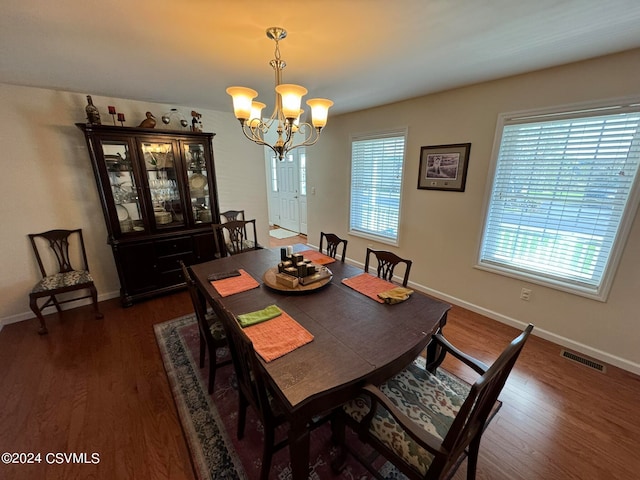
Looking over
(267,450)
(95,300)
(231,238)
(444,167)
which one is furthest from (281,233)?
(267,450)

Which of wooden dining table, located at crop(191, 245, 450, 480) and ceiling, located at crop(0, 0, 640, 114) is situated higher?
ceiling, located at crop(0, 0, 640, 114)

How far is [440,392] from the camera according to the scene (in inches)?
48.3

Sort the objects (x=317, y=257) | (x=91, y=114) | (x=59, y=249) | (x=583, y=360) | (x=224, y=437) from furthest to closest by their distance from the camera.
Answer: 1. (x=59, y=249)
2. (x=91, y=114)
3. (x=317, y=257)
4. (x=583, y=360)
5. (x=224, y=437)

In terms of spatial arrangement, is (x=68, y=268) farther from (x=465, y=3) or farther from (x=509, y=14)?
(x=509, y=14)

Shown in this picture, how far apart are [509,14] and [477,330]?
246 cm

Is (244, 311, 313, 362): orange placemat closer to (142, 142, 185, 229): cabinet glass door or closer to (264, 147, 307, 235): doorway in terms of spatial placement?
(142, 142, 185, 229): cabinet glass door

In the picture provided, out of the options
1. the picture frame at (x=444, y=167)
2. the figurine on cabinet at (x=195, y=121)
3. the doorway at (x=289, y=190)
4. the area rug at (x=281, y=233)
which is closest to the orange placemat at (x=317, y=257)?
the picture frame at (x=444, y=167)

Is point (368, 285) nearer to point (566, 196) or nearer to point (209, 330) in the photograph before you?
point (209, 330)

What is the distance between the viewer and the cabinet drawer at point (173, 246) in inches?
118

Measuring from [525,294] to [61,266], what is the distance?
485 centimetres

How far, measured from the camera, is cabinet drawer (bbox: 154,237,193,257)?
9.85ft

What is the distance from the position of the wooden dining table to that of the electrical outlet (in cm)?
152

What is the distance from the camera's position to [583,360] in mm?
2096

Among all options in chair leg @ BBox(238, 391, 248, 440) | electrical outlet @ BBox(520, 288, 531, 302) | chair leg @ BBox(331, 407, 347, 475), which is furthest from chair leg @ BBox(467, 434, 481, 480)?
Result: electrical outlet @ BBox(520, 288, 531, 302)
